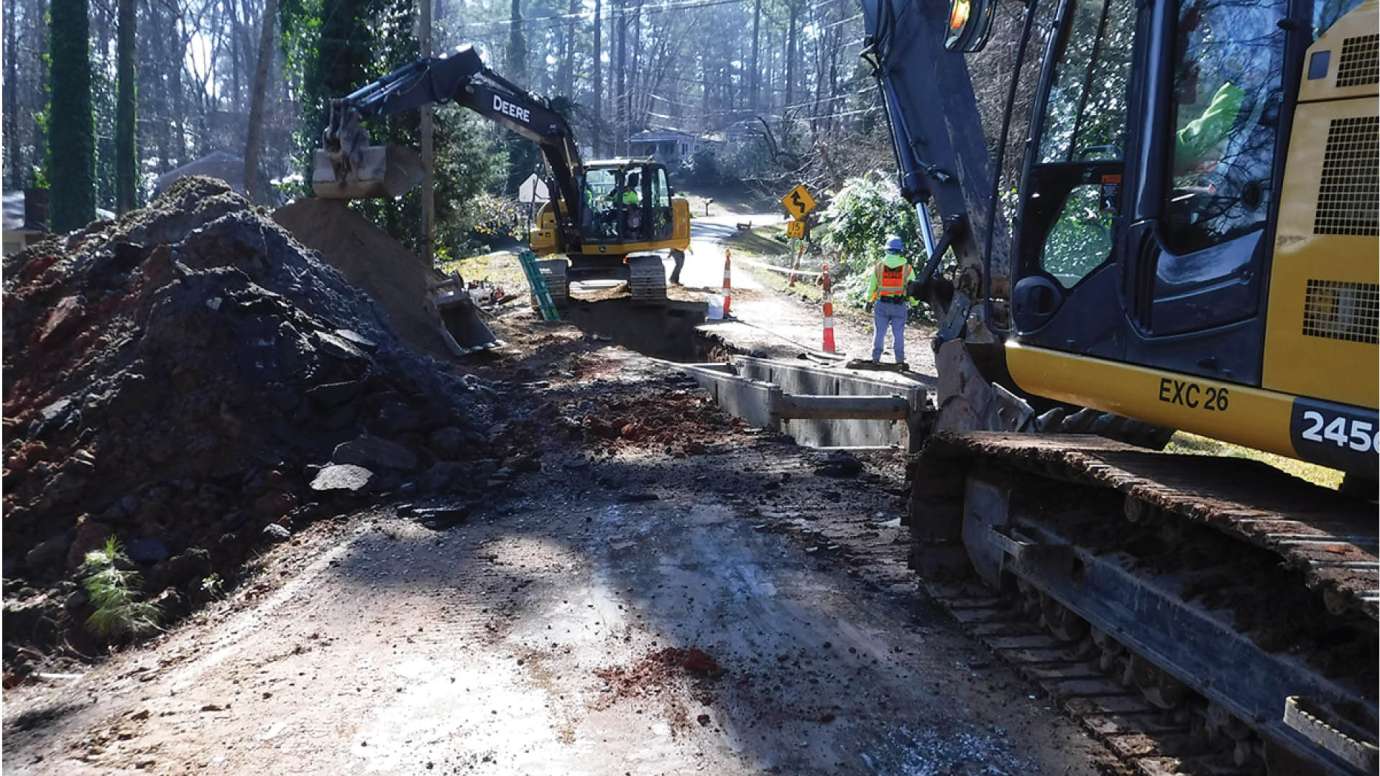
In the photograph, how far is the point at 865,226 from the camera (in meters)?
23.9

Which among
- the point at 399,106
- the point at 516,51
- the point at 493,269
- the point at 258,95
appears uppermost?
the point at 516,51

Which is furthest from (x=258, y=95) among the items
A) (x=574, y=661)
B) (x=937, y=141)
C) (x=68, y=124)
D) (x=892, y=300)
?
(x=574, y=661)

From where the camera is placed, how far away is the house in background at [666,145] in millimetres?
71438

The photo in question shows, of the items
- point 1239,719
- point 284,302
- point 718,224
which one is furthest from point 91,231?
point 718,224

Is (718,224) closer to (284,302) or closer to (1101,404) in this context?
(284,302)

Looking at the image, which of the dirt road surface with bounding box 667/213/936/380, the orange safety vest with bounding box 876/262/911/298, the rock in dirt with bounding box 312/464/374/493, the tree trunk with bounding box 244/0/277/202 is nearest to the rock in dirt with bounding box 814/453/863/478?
the rock in dirt with bounding box 312/464/374/493

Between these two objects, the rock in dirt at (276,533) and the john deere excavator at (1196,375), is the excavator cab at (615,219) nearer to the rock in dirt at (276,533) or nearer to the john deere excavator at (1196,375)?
the rock in dirt at (276,533)

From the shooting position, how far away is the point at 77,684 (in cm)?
600

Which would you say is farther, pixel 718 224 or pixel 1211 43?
pixel 718 224

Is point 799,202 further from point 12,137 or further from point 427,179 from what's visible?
point 12,137

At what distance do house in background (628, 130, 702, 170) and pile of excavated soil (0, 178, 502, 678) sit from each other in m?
60.8

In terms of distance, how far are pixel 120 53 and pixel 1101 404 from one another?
2978 cm

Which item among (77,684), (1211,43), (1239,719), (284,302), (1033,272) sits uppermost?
(1211,43)

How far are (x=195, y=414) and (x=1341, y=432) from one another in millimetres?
7546
